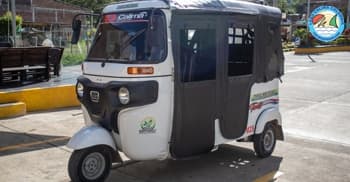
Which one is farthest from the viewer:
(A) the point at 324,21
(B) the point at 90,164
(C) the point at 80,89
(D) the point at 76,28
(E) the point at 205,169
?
(A) the point at 324,21

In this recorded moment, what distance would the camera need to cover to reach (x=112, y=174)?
502 centimetres

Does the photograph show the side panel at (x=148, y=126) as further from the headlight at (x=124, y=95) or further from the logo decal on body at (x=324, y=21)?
the logo decal on body at (x=324, y=21)

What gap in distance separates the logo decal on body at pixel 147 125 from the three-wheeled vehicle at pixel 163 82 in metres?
0.01

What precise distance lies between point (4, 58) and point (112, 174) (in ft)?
20.6

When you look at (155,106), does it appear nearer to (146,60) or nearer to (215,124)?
(146,60)

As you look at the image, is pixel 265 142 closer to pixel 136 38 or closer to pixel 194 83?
pixel 194 83

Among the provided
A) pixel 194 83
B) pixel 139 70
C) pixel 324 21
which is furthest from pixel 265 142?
pixel 324 21

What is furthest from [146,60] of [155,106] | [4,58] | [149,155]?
[4,58]

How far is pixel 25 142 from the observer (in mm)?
6438

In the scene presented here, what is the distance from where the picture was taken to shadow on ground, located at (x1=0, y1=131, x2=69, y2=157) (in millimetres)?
6043

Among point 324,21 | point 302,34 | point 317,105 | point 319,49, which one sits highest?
point 324,21

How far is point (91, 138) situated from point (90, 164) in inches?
12.9

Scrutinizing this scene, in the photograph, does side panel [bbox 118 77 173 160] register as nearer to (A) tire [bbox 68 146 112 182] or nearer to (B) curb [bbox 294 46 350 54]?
(A) tire [bbox 68 146 112 182]

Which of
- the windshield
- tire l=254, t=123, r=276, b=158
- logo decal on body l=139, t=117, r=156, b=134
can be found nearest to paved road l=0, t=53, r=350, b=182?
tire l=254, t=123, r=276, b=158
